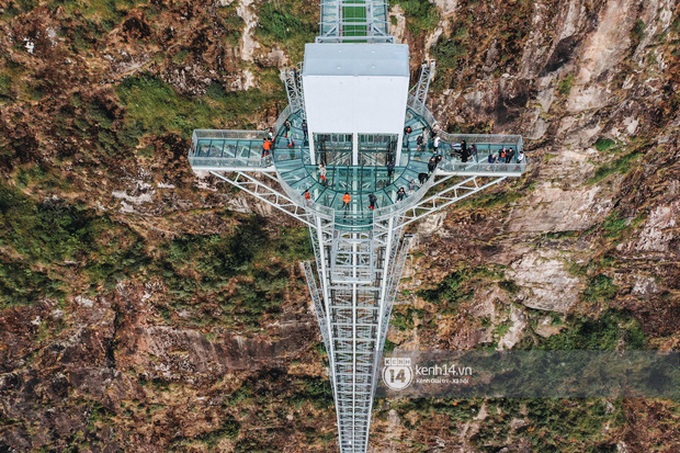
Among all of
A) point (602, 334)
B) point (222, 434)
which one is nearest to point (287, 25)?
point (222, 434)

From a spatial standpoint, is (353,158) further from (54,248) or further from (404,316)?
(54,248)

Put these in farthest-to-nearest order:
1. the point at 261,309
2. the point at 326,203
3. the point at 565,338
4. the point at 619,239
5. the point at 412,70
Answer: the point at 565,338 < the point at 261,309 < the point at 619,239 < the point at 412,70 < the point at 326,203

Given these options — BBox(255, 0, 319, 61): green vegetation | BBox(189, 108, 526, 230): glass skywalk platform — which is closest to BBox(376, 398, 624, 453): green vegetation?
BBox(189, 108, 526, 230): glass skywalk platform

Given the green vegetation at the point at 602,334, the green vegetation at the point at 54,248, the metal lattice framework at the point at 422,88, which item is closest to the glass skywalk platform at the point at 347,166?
the metal lattice framework at the point at 422,88

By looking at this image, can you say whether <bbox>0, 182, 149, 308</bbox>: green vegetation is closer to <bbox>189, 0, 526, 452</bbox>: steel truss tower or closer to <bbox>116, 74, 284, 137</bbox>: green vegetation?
<bbox>116, 74, 284, 137</bbox>: green vegetation

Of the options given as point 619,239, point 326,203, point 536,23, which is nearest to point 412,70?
point 536,23

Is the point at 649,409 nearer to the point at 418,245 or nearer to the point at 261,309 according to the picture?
the point at 418,245

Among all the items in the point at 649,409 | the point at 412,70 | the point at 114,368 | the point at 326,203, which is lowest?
the point at 649,409
